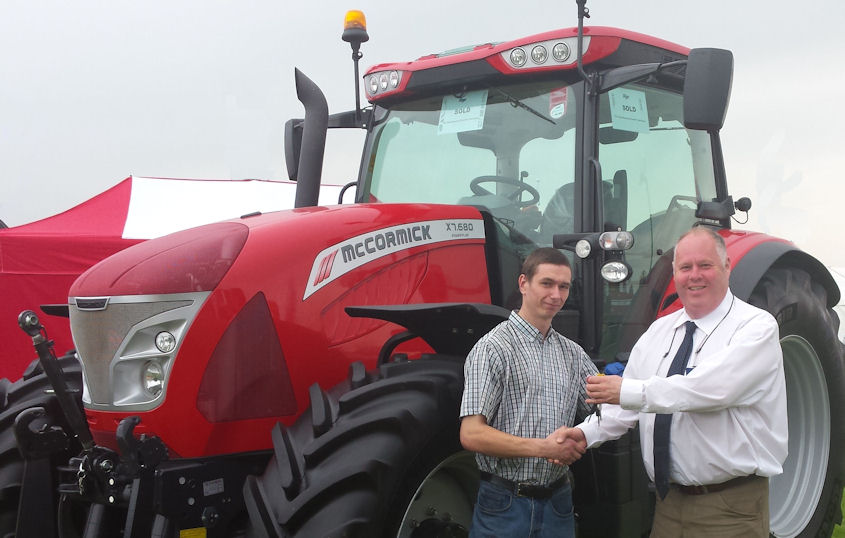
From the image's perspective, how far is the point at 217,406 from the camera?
2.77 meters

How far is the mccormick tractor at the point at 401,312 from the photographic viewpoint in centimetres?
265

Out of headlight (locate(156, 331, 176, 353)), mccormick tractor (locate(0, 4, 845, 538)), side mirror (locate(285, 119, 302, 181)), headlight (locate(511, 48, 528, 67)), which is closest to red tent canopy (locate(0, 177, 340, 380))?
side mirror (locate(285, 119, 302, 181))

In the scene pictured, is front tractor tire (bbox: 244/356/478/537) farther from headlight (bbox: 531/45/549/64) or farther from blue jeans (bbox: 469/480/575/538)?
headlight (bbox: 531/45/549/64)

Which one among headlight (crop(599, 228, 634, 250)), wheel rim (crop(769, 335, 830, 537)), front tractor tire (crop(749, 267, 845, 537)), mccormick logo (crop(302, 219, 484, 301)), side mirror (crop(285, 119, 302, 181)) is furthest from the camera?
side mirror (crop(285, 119, 302, 181))

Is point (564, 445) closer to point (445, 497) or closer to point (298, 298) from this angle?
point (445, 497)

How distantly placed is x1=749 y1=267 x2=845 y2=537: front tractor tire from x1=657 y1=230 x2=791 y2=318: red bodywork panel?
0.19 meters

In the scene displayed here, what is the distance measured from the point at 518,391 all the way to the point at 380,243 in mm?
917

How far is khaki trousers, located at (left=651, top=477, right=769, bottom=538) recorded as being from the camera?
2662 mm

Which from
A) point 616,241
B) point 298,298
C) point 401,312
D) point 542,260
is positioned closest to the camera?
point 542,260

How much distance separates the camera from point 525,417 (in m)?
2.63

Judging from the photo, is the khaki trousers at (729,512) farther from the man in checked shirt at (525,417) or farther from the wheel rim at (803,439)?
the wheel rim at (803,439)

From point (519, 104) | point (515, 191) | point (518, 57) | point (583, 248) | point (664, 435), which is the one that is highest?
point (518, 57)

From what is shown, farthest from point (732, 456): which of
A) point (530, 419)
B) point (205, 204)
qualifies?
point (205, 204)

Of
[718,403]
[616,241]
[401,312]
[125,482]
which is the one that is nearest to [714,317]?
[718,403]
